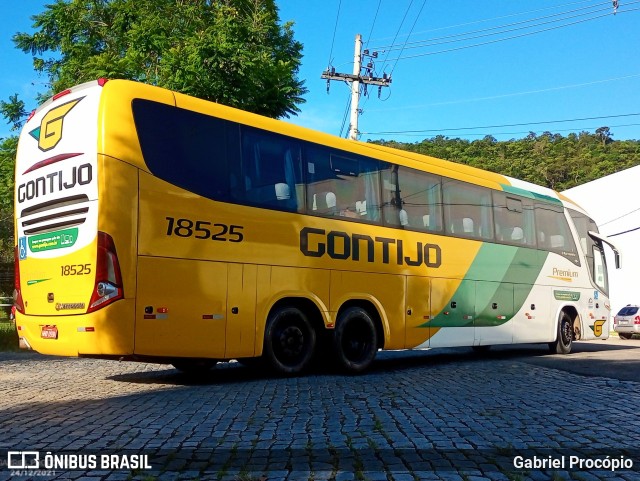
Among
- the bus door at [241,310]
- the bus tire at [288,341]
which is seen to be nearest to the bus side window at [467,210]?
the bus tire at [288,341]

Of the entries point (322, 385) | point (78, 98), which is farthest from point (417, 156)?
point (78, 98)

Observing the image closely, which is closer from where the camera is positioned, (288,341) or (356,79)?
(288,341)

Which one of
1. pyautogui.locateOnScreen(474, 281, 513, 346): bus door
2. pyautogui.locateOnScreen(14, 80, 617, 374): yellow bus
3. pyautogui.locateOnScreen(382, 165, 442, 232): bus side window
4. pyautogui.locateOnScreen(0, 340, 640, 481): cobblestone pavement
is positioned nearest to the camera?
pyautogui.locateOnScreen(0, 340, 640, 481): cobblestone pavement

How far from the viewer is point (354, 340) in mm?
10648

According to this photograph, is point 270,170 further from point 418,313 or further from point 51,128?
point 418,313

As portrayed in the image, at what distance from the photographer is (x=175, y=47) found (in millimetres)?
17312

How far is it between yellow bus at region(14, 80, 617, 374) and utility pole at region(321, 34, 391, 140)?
48.4 ft

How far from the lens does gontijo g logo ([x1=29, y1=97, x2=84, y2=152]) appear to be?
8.43 metres

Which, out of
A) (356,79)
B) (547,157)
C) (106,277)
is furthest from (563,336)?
(547,157)

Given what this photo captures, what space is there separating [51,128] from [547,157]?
6179 centimetres

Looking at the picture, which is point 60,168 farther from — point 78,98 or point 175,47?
point 175,47

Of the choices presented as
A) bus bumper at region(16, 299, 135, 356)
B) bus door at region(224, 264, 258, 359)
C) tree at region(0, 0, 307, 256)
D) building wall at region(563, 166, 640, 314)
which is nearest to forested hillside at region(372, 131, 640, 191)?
building wall at region(563, 166, 640, 314)

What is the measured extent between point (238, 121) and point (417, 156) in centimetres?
433

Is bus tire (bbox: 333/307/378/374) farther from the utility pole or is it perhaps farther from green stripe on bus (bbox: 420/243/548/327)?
the utility pole
